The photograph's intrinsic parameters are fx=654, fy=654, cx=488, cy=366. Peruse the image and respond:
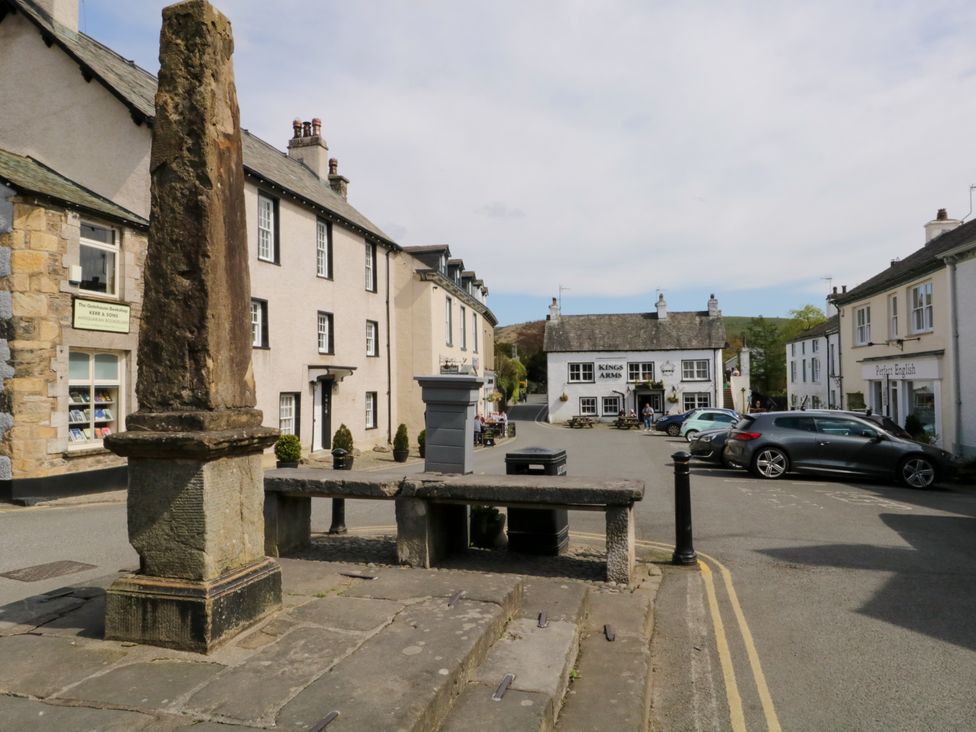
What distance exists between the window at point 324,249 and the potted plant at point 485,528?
15.2 metres

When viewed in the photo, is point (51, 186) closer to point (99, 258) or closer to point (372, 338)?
point (99, 258)

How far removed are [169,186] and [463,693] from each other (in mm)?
3687

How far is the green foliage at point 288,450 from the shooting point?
670 inches

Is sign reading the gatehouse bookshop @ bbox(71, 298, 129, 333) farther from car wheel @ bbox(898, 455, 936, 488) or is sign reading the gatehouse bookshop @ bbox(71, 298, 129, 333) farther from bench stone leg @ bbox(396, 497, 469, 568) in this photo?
car wheel @ bbox(898, 455, 936, 488)

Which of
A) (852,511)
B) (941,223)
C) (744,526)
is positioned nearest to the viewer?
(744,526)

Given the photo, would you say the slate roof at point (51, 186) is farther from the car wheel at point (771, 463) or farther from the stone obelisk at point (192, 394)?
the car wheel at point (771, 463)

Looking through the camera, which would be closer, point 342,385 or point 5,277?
point 5,277

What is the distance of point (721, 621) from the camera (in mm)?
5715

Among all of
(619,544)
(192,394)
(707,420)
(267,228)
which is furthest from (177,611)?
(707,420)

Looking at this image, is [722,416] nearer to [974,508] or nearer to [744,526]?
[974,508]

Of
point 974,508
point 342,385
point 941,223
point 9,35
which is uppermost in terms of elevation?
point 9,35

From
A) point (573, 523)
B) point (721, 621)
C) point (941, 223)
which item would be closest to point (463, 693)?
point (721, 621)

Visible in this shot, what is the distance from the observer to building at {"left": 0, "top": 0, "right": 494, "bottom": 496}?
12938 millimetres

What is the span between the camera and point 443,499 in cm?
667
